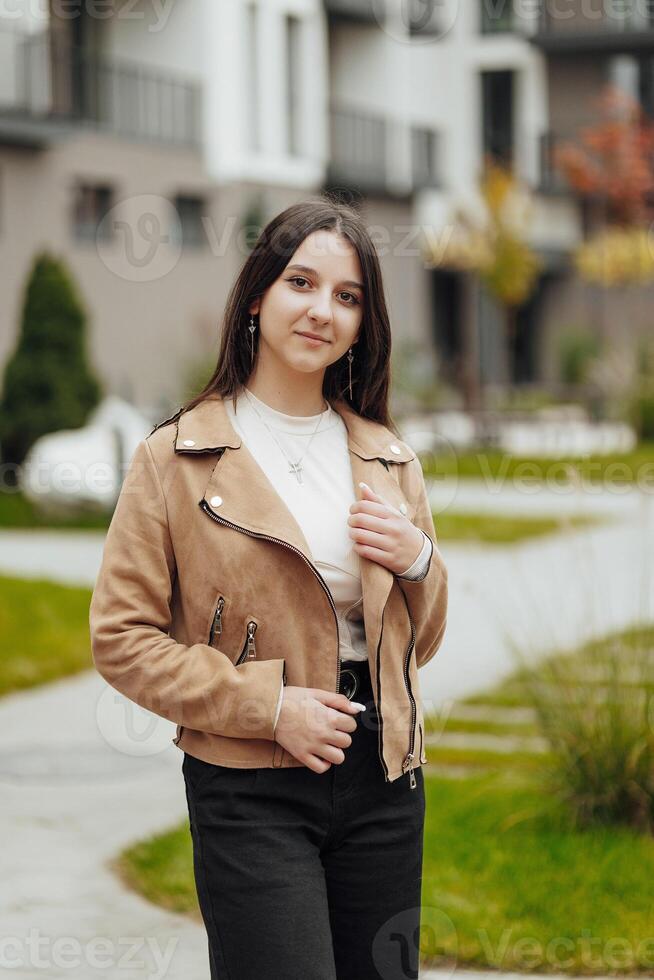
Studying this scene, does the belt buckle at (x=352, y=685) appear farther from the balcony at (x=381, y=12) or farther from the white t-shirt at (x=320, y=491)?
the balcony at (x=381, y=12)

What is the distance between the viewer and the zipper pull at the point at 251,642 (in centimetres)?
244

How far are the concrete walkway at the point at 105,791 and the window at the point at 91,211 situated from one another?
13.2m

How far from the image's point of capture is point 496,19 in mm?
33156

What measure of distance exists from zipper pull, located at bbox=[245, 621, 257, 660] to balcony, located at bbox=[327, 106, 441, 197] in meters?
26.0

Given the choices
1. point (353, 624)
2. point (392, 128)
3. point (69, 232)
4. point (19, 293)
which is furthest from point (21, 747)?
point (392, 128)

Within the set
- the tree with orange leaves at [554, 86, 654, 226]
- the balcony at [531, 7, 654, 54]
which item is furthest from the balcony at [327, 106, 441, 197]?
the balcony at [531, 7, 654, 54]

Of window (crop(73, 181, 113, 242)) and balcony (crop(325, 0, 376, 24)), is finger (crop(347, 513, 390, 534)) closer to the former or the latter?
window (crop(73, 181, 113, 242))

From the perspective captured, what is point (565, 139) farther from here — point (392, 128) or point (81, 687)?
point (81, 687)

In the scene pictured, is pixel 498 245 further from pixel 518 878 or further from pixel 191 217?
pixel 518 878

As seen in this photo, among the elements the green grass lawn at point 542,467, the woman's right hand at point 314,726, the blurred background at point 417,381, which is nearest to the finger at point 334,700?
the woman's right hand at point 314,726

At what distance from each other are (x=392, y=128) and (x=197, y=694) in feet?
95.7

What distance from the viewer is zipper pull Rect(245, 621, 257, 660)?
2.44 meters

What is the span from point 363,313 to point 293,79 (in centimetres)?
2549

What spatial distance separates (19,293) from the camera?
20.4m
